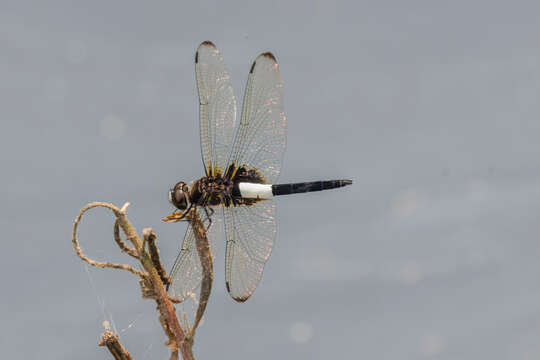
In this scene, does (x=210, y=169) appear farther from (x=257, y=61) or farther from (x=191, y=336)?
(x=191, y=336)

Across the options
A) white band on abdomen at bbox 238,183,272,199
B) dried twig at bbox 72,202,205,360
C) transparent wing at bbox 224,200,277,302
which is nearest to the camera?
dried twig at bbox 72,202,205,360

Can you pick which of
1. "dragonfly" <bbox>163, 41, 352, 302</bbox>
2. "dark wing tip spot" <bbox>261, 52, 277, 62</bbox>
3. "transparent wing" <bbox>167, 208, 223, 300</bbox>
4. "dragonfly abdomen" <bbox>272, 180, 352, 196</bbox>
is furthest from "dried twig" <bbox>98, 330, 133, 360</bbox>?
"dark wing tip spot" <bbox>261, 52, 277, 62</bbox>

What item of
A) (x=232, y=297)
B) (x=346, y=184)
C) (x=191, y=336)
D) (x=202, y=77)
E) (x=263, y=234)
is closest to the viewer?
(x=191, y=336)

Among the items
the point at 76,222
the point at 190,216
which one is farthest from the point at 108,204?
the point at 190,216

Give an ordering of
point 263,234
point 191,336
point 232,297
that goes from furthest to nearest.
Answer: point 263,234, point 232,297, point 191,336

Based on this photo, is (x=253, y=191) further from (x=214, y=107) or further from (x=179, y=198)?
(x=214, y=107)

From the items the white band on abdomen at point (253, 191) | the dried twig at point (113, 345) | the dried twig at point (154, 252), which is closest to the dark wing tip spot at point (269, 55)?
the white band on abdomen at point (253, 191)

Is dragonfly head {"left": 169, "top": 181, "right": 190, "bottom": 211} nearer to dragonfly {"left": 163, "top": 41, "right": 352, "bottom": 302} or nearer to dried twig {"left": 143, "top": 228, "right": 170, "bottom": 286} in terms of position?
dragonfly {"left": 163, "top": 41, "right": 352, "bottom": 302}

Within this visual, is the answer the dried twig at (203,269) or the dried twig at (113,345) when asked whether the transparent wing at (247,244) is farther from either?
the dried twig at (113,345)
